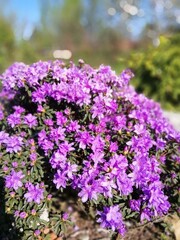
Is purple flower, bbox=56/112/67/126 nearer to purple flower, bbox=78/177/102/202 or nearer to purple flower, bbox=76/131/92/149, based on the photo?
purple flower, bbox=76/131/92/149

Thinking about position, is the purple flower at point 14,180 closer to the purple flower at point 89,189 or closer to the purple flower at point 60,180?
the purple flower at point 60,180

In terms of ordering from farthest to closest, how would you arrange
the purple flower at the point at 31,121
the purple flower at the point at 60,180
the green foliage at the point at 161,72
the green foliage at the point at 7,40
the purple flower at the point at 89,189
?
the green foliage at the point at 7,40 < the green foliage at the point at 161,72 < the purple flower at the point at 31,121 < the purple flower at the point at 60,180 < the purple flower at the point at 89,189

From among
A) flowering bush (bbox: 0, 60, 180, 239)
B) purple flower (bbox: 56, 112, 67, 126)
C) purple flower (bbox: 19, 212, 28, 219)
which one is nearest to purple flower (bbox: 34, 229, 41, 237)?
flowering bush (bbox: 0, 60, 180, 239)

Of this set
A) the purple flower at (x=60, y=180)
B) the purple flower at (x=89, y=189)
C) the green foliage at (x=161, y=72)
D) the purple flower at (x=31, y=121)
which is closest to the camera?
the purple flower at (x=89, y=189)

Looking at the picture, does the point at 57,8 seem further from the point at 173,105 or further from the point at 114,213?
the point at 114,213

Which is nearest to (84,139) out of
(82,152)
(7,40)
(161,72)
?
(82,152)

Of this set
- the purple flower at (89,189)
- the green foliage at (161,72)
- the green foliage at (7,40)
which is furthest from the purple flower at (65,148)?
the green foliage at (7,40)

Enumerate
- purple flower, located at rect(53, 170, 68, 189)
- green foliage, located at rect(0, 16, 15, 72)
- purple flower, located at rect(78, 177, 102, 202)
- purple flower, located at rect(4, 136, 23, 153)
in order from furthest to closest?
1. green foliage, located at rect(0, 16, 15, 72)
2. purple flower, located at rect(4, 136, 23, 153)
3. purple flower, located at rect(53, 170, 68, 189)
4. purple flower, located at rect(78, 177, 102, 202)
